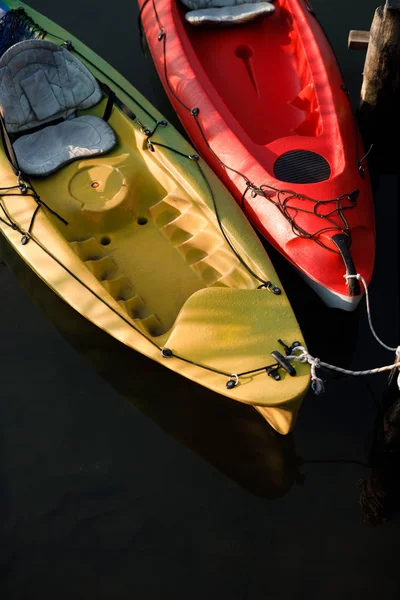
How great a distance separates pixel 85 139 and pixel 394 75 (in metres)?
2.83

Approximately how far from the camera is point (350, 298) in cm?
542

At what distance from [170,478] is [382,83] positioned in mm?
3992

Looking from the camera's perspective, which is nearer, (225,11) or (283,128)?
(283,128)

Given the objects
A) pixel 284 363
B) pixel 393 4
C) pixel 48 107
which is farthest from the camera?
pixel 48 107

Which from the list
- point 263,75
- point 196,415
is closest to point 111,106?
point 263,75

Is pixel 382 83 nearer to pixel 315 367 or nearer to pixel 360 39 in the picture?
pixel 360 39

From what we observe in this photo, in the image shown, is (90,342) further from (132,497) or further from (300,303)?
(300,303)

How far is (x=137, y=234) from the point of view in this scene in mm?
6004

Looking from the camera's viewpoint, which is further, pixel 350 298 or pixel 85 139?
pixel 85 139

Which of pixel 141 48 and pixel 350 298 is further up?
pixel 141 48

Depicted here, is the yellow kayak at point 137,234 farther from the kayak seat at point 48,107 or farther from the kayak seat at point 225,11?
the kayak seat at point 225,11

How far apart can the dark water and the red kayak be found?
0.60m

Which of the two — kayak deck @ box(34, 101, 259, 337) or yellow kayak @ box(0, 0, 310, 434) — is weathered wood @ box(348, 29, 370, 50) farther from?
kayak deck @ box(34, 101, 259, 337)

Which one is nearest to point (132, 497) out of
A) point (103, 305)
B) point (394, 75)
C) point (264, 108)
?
point (103, 305)
